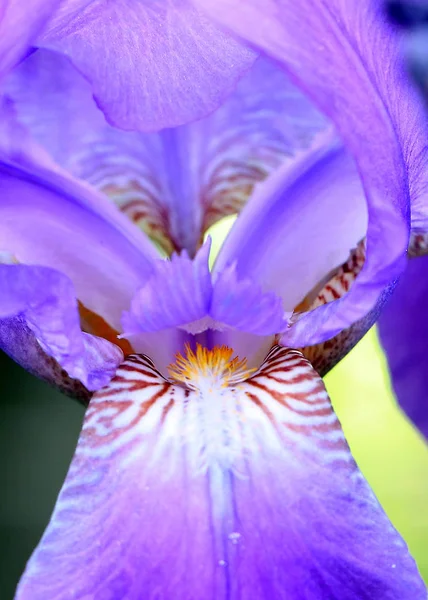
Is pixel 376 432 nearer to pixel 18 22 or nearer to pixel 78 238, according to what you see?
pixel 78 238

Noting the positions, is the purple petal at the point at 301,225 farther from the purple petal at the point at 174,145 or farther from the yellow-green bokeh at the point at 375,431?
the yellow-green bokeh at the point at 375,431

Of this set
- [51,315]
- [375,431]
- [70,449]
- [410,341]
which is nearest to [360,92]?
[51,315]

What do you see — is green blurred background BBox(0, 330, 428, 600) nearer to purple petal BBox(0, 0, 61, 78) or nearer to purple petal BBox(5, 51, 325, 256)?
purple petal BBox(5, 51, 325, 256)

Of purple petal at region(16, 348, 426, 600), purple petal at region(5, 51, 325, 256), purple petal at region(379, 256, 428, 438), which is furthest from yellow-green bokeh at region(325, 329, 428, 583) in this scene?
purple petal at region(16, 348, 426, 600)

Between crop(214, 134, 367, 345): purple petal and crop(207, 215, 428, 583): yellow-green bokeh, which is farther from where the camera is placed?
crop(207, 215, 428, 583): yellow-green bokeh

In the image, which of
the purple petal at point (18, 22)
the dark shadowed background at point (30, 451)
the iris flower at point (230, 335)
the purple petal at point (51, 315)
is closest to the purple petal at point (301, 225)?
the iris flower at point (230, 335)

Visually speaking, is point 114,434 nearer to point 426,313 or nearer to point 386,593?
point 386,593
